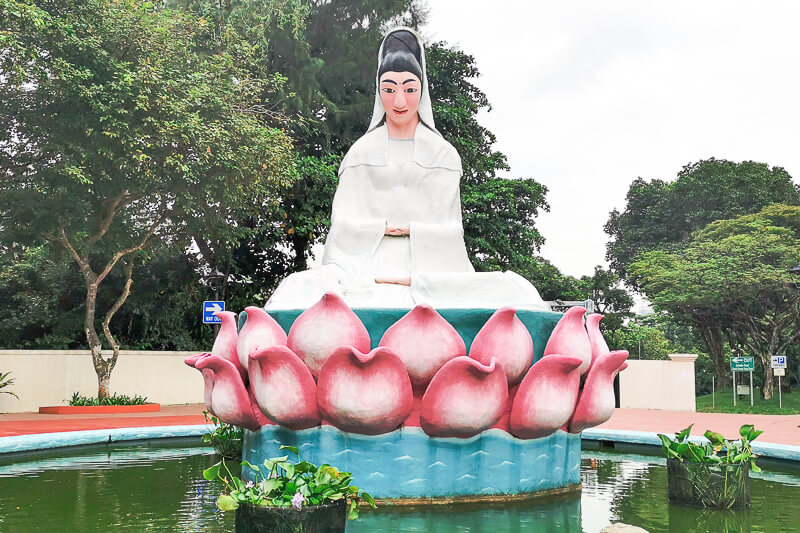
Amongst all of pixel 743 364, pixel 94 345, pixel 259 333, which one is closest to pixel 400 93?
pixel 259 333

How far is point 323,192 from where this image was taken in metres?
19.1

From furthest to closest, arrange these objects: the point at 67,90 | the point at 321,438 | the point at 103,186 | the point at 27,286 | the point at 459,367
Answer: the point at 27,286
the point at 103,186
the point at 67,90
the point at 321,438
the point at 459,367

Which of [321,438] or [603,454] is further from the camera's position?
[603,454]

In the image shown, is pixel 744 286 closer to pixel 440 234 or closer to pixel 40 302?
pixel 440 234

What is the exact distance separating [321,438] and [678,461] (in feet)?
7.98

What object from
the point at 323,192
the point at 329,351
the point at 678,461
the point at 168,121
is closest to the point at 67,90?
the point at 168,121

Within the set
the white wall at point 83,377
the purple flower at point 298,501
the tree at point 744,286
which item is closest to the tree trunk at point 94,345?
the white wall at point 83,377

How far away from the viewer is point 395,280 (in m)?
6.36

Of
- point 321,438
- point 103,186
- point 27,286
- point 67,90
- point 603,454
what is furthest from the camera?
point 27,286

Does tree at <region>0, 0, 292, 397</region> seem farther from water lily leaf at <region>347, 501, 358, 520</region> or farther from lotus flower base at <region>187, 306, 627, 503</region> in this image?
water lily leaf at <region>347, 501, 358, 520</region>

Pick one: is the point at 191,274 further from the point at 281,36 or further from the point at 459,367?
the point at 459,367

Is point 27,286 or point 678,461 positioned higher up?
point 27,286

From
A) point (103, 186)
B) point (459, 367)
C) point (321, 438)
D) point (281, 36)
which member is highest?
point (281, 36)

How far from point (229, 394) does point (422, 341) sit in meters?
1.52
